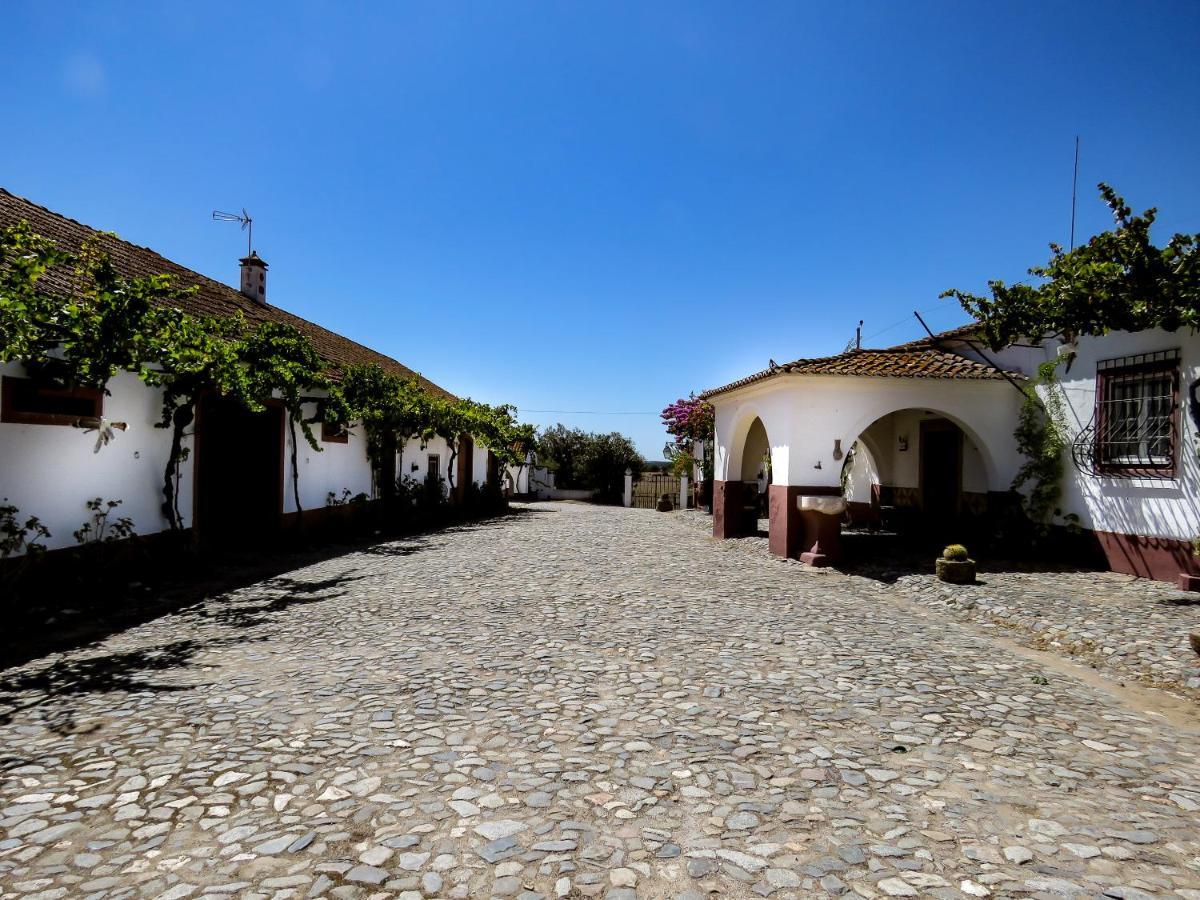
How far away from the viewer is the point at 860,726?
13.7ft

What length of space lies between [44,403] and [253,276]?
453 inches

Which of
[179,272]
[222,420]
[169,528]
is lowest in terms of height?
[169,528]

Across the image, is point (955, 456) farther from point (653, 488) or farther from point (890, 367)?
point (653, 488)

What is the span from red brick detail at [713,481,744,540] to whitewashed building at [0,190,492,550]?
27.8 ft

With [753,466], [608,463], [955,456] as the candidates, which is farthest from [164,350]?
[608,463]

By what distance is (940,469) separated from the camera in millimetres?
14562

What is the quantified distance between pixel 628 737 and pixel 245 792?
2039mm

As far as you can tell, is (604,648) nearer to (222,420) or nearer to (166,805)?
(166,805)

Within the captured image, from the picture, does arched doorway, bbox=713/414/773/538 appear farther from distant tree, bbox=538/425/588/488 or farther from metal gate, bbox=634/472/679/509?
distant tree, bbox=538/425/588/488

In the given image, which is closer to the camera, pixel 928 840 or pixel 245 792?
pixel 928 840

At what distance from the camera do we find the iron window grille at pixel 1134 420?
29.5 ft

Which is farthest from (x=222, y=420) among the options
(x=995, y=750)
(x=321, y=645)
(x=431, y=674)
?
(x=995, y=750)

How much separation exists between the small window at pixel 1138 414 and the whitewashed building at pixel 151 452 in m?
13.4

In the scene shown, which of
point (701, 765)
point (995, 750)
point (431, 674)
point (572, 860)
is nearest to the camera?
point (572, 860)
